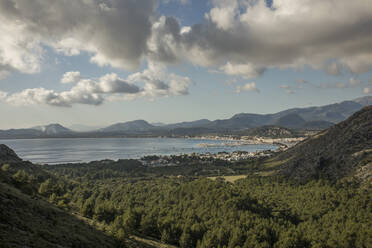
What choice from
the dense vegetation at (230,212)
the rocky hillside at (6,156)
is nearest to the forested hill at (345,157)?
the dense vegetation at (230,212)

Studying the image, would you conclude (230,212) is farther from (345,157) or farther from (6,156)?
(6,156)

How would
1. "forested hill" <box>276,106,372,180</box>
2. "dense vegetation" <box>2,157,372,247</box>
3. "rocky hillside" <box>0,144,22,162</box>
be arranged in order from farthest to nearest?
"rocky hillside" <box>0,144,22,162</box> < "forested hill" <box>276,106,372,180</box> < "dense vegetation" <box>2,157,372,247</box>

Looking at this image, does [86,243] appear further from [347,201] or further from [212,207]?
[347,201]

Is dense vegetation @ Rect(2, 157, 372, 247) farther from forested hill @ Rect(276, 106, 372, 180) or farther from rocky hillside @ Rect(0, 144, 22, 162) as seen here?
rocky hillside @ Rect(0, 144, 22, 162)

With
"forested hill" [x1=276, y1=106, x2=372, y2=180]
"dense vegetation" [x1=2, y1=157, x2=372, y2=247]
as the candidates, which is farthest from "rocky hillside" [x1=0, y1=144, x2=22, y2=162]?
"forested hill" [x1=276, y1=106, x2=372, y2=180]

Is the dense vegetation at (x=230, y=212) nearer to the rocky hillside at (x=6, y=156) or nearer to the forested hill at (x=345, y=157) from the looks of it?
the forested hill at (x=345, y=157)

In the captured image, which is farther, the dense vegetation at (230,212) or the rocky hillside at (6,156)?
the rocky hillside at (6,156)

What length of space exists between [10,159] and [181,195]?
99006 mm

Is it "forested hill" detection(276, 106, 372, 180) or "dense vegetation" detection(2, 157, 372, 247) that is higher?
"forested hill" detection(276, 106, 372, 180)

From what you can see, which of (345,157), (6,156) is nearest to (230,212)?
(345,157)

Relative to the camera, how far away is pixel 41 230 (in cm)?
2953

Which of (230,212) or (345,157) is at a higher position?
(345,157)

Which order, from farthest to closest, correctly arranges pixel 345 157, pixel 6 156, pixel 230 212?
pixel 6 156
pixel 345 157
pixel 230 212

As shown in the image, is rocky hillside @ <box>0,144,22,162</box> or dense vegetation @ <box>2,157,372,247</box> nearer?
dense vegetation @ <box>2,157,372,247</box>
